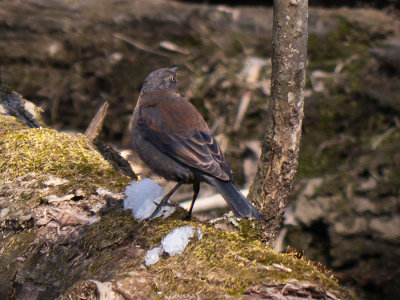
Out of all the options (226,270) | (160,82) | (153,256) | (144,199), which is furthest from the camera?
(160,82)

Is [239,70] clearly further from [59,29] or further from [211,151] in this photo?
[211,151]

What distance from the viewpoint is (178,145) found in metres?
3.39

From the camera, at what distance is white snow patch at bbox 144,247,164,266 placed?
7.70ft

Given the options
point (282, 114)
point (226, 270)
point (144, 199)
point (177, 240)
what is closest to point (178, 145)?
point (144, 199)

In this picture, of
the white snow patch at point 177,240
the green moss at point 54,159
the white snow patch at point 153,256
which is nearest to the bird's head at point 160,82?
the green moss at point 54,159

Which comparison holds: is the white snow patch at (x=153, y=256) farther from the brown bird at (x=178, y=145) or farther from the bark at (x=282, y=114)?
the bark at (x=282, y=114)

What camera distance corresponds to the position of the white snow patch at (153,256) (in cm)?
235

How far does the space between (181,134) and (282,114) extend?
75 centimetres

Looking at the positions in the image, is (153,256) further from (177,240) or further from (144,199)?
(144,199)

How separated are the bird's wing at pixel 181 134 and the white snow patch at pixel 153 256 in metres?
0.86

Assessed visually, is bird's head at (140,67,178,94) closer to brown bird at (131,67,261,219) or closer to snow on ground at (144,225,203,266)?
brown bird at (131,67,261,219)

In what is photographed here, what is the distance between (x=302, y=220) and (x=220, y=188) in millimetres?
3012

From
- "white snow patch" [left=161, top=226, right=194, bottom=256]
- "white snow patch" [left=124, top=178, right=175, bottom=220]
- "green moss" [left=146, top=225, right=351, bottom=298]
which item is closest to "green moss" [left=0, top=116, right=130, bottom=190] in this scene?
"white snow patch" [left=124, top=178, right=175, bottom=220]

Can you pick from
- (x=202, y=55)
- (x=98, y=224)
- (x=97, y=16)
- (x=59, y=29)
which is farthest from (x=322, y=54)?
(x=98, y=224)
